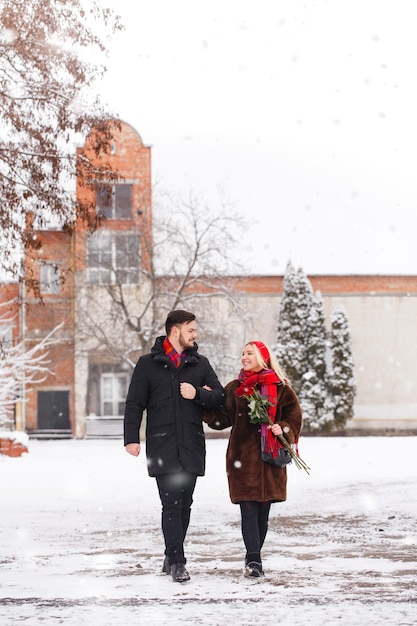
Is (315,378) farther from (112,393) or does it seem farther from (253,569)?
(253,569)

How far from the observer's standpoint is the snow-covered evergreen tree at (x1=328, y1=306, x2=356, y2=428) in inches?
1470

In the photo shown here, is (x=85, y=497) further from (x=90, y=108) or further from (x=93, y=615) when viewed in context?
(x=93, y=615)

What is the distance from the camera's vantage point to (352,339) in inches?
1572

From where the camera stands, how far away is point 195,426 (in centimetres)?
725

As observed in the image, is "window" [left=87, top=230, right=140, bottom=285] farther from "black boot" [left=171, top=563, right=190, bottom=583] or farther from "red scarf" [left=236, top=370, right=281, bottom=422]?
"black boot" [left=171, top=563, right=190, bottom=583]

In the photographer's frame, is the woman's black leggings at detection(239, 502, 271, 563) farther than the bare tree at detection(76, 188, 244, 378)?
No

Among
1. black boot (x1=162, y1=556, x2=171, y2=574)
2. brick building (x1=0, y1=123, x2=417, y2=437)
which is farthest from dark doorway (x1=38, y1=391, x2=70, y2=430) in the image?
black boot (x1=162, y1=556, x2=171, y2=574)

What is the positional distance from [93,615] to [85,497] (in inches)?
354

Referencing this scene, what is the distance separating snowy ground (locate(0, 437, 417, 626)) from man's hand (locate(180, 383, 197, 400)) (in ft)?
4.05

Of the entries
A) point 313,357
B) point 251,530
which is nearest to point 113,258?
point 313,357

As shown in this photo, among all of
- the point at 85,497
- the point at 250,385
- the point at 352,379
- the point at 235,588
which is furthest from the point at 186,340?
the point at 352,379

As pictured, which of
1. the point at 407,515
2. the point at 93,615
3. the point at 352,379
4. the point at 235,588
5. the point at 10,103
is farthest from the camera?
the point at 352,379

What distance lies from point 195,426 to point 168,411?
0.22 metres

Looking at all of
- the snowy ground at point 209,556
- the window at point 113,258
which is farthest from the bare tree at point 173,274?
the snowy ground at point 209,556
